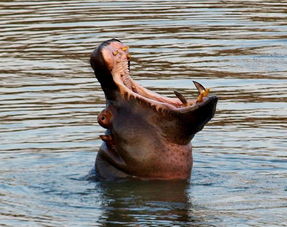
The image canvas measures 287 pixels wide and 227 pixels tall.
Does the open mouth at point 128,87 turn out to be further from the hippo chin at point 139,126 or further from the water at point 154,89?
the water at point 154,89

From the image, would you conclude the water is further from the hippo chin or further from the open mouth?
the open mouth

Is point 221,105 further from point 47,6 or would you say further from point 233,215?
point 47,6

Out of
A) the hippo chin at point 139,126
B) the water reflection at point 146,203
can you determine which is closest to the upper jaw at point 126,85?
the hippo chin at point 139,126

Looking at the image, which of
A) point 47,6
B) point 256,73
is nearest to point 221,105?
point 256,73

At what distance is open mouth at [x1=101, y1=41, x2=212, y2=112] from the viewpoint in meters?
9.10

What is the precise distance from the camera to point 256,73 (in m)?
14.7

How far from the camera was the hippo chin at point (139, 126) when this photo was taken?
362 inches

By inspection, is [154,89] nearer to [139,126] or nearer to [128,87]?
[128,87]

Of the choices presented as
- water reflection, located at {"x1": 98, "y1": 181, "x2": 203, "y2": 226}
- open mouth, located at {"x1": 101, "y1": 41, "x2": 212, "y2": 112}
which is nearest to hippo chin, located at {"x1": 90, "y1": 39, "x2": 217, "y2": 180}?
open mouth, located at {"x1": 101, "y1": 41, "x2": 212, "y2": 112}

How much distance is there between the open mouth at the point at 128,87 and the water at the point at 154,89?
634 mm

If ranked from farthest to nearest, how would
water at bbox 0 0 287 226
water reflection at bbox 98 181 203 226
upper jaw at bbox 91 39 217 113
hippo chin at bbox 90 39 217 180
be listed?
hippo chin at bbox 90 39 217 180, upper jaw at bbox 91 39 217 113, water at bbox 0 0 287 226, water reflection at bbox 98 181 203 226

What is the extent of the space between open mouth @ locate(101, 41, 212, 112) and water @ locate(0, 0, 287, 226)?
0.63 m

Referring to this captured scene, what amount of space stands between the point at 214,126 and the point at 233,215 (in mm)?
3242

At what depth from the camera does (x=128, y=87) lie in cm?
945
